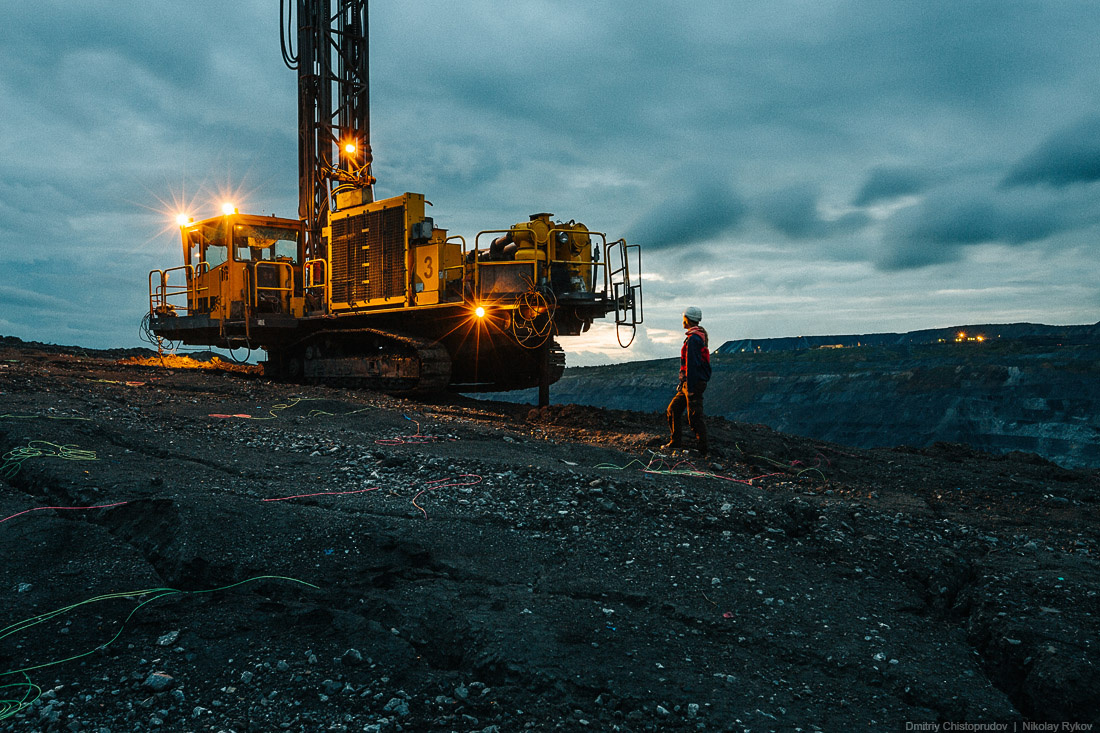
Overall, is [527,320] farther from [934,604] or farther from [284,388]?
[934,604]

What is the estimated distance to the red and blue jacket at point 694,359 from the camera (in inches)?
313

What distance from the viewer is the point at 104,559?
392cm

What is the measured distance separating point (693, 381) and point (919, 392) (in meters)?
23.5

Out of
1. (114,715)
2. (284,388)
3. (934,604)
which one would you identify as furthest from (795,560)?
(284,388)

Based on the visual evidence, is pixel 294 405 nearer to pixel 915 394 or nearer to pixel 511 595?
pixel 511 595

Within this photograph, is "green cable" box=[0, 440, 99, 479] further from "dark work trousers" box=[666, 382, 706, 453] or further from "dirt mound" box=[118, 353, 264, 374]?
"dirt mound" box=[118, 353, 264, 374]

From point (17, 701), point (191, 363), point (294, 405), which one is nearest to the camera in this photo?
point (17, 701)

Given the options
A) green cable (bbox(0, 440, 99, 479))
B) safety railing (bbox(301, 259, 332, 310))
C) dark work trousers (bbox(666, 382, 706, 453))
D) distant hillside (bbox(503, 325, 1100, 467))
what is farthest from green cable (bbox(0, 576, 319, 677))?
distant hillside (bbox(503, 325, 1100, 467))

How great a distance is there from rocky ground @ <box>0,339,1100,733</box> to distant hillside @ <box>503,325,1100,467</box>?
39.6 ft

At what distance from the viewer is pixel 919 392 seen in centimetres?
2716

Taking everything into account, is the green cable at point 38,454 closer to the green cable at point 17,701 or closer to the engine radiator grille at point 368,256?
the green cable at point 17,701

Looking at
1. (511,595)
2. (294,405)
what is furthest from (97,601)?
(294,405)

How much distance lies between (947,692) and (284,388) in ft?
36.5

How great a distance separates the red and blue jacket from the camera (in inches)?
313
